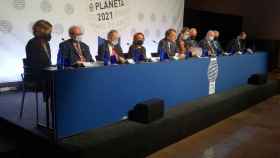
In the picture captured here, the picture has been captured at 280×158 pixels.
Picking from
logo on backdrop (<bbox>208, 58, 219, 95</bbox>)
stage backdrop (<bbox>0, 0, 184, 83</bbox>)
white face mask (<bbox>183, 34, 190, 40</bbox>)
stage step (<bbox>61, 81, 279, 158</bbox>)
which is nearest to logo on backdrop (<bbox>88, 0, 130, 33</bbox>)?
stage backdrop (<bbox>0, 0, 184, 83</bbox>)

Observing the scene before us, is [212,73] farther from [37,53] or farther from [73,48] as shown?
[37,53]

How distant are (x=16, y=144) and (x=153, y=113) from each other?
1.25m

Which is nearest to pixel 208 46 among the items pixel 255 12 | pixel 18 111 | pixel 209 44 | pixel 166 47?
pixel 209 44

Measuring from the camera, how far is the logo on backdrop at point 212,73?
4371 mm

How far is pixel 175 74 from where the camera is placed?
374 cm

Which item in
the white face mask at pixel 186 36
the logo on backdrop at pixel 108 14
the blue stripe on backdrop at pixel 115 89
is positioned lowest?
the blue stripe on backdrop at pixel 115 89

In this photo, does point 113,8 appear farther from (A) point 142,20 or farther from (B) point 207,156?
(B) point 207,156

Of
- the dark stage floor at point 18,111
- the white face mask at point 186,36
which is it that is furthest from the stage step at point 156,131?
the white face mask at point 186,36

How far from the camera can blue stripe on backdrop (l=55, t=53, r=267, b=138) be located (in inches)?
102

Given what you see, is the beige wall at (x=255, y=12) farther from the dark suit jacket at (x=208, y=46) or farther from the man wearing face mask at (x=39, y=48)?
the man wearing face mask at (x=39, y=48)

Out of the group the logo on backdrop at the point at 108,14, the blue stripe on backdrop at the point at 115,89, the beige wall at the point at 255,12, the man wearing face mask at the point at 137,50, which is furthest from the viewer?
the beige wall at the point at 255,12

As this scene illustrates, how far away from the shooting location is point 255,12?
9609 mm

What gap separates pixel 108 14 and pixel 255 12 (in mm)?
5306

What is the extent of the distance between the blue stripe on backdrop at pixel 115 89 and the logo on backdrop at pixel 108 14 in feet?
7.99
